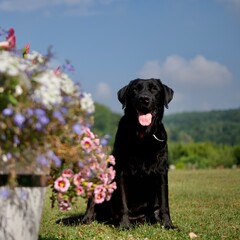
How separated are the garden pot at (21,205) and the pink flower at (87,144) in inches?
15.2

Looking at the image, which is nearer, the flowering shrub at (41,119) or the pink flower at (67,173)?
the flowering shrub at (41,119)

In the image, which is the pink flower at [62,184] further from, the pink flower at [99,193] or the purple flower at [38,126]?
the purple flower at [38,126]

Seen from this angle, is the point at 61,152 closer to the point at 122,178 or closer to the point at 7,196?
the point at 7,196

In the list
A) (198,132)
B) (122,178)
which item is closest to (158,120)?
(122,178)

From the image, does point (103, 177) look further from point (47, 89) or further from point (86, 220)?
point (86, 220)

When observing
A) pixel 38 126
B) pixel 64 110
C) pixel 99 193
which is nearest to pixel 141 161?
pixel 99 193

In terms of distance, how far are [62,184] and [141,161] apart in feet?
7.40

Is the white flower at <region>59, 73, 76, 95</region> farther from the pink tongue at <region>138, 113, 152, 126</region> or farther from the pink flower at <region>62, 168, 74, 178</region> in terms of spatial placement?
the pink tongue at <region>138, 113, 152, 126</region>

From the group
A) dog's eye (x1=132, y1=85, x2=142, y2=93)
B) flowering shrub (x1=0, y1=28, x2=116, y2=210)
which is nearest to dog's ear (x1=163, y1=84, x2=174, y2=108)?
dog's eye (x1=132, y1=85, x2=142, y2=93)

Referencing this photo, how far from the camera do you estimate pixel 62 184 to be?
353 cm

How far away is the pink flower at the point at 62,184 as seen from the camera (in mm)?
3498

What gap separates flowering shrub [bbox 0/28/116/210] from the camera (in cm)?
292

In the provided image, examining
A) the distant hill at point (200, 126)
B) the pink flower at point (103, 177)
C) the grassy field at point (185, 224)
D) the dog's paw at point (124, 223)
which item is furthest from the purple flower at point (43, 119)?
the distant hill at point (200, 126)

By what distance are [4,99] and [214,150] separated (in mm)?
20904
